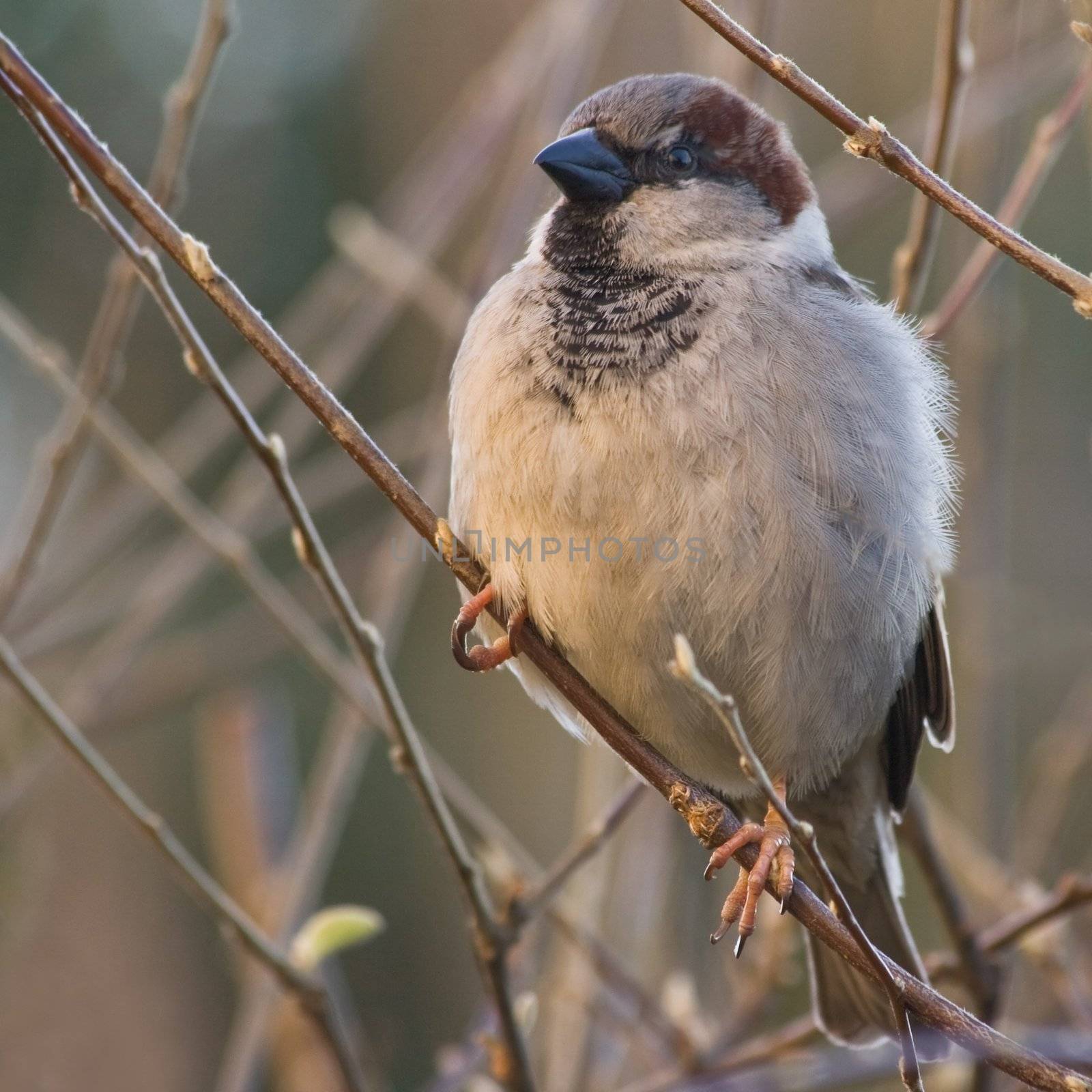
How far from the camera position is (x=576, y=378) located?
2.15 metres

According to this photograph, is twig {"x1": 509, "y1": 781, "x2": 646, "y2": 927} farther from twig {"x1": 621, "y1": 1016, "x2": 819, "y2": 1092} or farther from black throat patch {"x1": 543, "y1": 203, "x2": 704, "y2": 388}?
black throat patch {"x1": 543, "y1": 203, "x2": 704, "y2": 388}

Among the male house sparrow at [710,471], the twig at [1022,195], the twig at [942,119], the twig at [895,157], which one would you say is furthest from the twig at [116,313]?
the twig at [1022,195]

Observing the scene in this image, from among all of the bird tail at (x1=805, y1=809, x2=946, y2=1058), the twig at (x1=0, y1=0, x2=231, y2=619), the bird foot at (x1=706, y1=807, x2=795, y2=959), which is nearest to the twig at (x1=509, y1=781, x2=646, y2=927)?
the bird foot at (x1=706, y1=807, x2=795, y2=959)

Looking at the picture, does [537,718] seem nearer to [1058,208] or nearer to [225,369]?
[225,369]

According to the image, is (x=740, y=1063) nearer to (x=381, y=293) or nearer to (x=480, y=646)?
(x=480, y=646)

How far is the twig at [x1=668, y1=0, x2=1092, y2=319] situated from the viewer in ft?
4.47

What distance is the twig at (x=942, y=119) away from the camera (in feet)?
6.52

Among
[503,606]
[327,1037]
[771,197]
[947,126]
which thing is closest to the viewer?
[327,1037]

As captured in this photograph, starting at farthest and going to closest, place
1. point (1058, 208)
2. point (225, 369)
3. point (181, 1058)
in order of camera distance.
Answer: point (1058, 208)
point (225, 369)
point (181, 1058)

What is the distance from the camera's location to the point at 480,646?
88.1 inches

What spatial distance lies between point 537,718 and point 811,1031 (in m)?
3.48

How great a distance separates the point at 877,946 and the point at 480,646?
3.12ft

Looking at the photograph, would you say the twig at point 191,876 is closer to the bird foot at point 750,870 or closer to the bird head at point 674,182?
the bird foot at point 750,870

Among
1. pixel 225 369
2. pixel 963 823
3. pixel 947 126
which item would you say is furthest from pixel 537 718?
pixel 947 126
